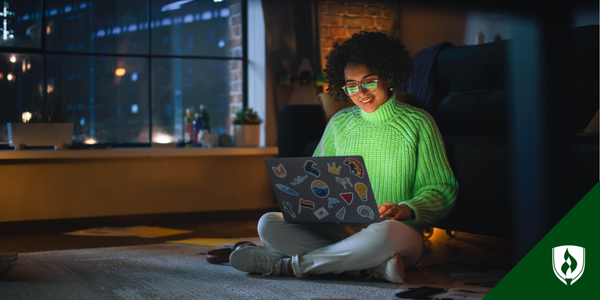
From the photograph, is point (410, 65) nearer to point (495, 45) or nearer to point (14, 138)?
point (495, 45)

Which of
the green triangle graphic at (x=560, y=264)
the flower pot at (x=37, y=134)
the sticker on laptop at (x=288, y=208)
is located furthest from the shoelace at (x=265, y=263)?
the flower pot at (x=37, y=134)

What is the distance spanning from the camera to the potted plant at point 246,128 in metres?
3.62

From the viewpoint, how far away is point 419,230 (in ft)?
5.68

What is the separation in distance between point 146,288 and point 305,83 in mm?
2498

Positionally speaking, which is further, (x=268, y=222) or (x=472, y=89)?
(x=472, y=89)

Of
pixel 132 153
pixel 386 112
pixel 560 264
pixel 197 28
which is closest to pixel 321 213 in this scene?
pixel 386 112

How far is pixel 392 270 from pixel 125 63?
2.69 m

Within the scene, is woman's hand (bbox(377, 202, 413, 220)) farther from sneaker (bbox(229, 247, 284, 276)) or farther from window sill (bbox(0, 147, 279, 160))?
window sill (bbox(0, 147, 279, 160))

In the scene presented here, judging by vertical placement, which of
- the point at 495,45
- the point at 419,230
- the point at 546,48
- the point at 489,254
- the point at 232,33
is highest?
the point at 232,33

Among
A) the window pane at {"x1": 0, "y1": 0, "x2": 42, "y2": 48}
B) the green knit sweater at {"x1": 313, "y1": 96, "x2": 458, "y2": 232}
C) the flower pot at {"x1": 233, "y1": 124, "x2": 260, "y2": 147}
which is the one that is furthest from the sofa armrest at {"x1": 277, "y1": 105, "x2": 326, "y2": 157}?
the window pane at {"x1": 0, "y1": 0, "x2": 42, "y2": 48}

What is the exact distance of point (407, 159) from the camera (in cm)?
171

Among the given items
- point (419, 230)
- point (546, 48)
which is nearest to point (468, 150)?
point (419, 230)

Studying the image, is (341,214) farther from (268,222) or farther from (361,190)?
(268,222)

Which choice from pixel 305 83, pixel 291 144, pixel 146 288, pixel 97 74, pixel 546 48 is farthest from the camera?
pixel 305 83
